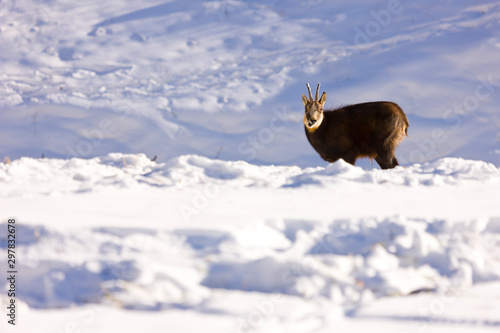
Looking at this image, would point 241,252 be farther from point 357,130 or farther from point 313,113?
point 357,130

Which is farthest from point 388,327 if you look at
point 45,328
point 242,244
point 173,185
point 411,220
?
point 173,185

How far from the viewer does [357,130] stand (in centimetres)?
704

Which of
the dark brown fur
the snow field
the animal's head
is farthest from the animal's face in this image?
the snow field

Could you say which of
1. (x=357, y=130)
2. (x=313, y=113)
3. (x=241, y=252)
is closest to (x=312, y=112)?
(x=313, y=113)

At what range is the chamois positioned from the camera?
22.5ft

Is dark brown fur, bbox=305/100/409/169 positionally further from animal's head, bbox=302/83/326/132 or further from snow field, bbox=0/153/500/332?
snow field, bbox=0/153/500/332

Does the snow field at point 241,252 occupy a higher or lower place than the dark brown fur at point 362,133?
lower

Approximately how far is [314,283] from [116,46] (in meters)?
8.84

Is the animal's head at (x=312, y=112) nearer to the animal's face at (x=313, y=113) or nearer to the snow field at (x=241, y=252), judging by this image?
the animal's face at (x=313, y=113)

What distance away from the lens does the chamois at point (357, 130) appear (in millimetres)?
6852

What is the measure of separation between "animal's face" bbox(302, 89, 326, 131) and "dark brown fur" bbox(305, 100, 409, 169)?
243mm

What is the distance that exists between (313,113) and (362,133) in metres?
0.77

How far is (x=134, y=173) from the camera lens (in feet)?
16.2

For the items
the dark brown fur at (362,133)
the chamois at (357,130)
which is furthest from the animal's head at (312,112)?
the dark brown fur at (362,133)
